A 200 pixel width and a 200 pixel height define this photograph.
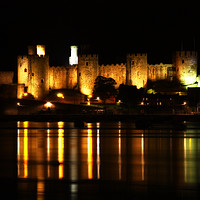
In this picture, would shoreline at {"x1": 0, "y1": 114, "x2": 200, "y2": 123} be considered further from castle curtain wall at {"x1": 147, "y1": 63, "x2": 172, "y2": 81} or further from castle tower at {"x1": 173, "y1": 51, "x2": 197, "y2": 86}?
castle curtain wall at {"x1": 147, "y1": 63, "x2": 172, "y2": 81}

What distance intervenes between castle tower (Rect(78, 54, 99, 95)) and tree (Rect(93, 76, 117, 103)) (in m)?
0.80

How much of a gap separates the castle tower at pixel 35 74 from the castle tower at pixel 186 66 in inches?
448

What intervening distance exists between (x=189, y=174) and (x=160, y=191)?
2314mm

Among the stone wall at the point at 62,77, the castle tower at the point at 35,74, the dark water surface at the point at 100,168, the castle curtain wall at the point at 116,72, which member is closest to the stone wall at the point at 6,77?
the castle tower at the point at 35,74

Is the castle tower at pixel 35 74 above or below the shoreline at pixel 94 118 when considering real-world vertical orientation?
above

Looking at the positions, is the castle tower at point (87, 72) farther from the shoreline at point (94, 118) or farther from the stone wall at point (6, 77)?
the shoreline at point (94, 118)

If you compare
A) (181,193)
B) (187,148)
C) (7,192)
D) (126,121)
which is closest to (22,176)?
(7,192)

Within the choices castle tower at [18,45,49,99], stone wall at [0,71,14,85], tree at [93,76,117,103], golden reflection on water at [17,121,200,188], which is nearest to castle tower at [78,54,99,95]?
tree at [93,76,117,103]

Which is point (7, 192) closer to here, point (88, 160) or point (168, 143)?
point (88, 160)

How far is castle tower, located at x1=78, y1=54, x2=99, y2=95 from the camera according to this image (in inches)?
1870

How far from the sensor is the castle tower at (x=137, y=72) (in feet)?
155

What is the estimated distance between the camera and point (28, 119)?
37.1 metres

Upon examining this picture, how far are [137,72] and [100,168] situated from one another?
3419 centimetres

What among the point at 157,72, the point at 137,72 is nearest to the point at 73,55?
the point at 137,72
